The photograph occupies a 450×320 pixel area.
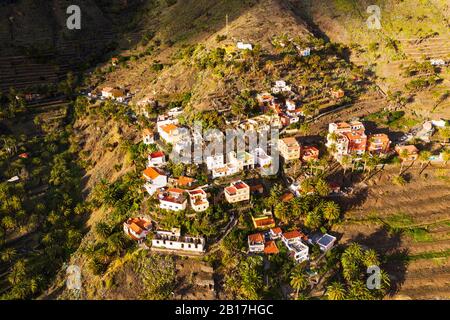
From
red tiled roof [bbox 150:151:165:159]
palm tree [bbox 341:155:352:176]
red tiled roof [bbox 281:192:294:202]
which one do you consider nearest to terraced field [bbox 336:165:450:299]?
palm tree [bbox 341:155:352:176]

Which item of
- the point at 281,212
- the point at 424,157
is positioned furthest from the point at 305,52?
the point at 281,212

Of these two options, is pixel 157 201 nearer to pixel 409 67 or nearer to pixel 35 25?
pixel 409 67

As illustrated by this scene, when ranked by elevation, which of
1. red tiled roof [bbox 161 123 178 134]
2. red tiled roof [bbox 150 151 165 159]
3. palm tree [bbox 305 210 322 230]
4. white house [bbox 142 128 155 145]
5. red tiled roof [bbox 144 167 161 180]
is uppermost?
red tiled roof [bbox 161 123 178 134]

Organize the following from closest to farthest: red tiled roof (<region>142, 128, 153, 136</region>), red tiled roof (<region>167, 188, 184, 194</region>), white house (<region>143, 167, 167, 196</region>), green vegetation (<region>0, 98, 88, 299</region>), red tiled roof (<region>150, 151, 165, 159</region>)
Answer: red tiled roof (<region>167, 188, 184, 194</region>) < green vegetation (<region>0, 98, 88, 299</region>) < white house (<region>143, 167, 167, 196</region>) < red tiled roof (<region>150, 151, 165, 159</region>) < red tiled roof (<region>142, 128, 153, 136</region>)

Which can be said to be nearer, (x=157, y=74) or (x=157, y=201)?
(x=157, y=201)

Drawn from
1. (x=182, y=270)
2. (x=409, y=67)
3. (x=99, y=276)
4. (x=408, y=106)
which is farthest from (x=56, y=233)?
(x=409, y=67)

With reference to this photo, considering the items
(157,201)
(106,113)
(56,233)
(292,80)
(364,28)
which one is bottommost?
(56,233)

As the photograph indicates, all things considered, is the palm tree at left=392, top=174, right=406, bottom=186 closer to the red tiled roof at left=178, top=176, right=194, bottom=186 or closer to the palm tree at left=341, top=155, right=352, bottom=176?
the palm tree at left=341, top=155, right=352, bottom=176

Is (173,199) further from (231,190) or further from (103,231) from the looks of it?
(103,231)
